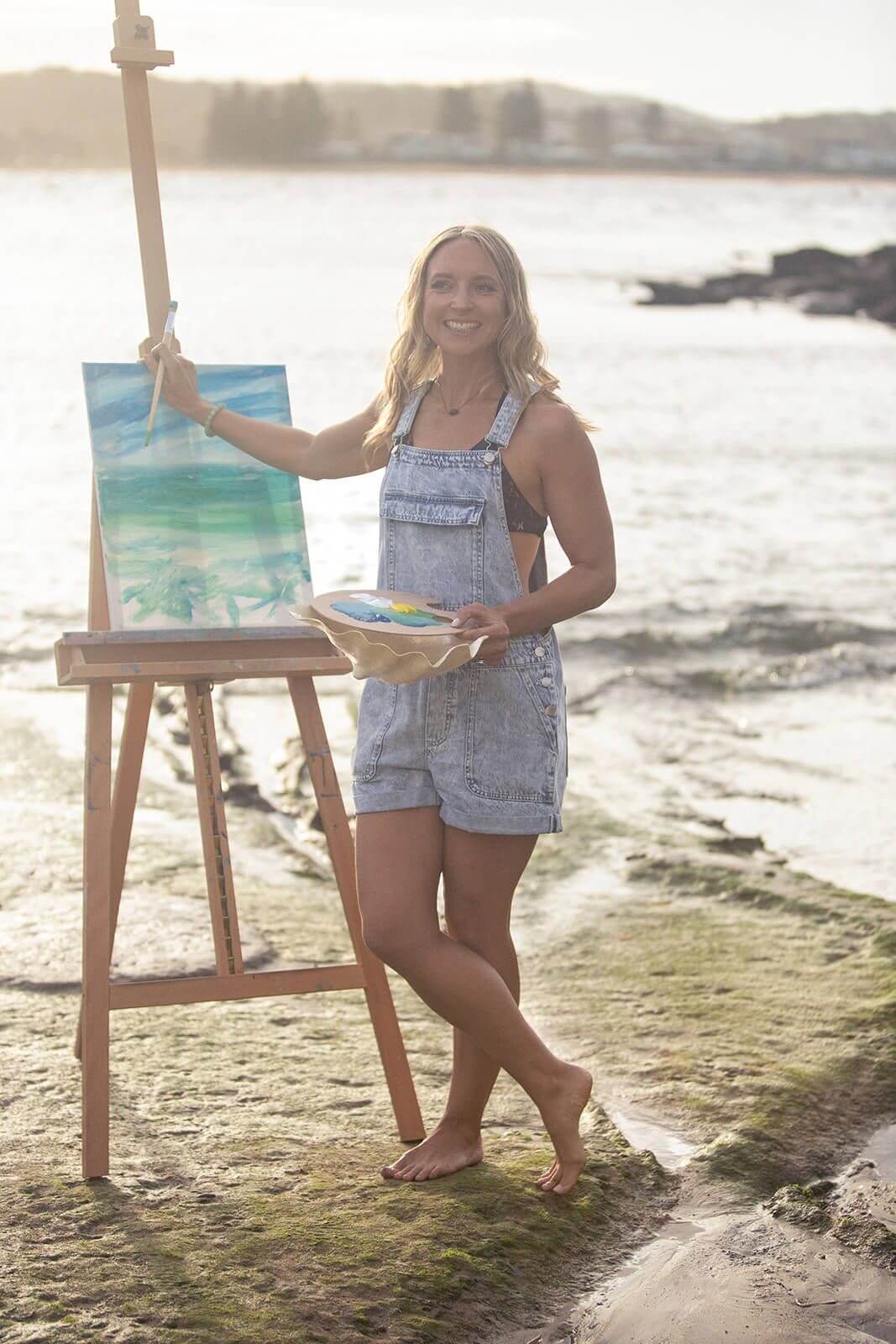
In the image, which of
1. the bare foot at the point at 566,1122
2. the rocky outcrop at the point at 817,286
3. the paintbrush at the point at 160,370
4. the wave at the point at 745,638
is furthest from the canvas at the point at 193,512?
the rocky outcrop at the point at 817,286

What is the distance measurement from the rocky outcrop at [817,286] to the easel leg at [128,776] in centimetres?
3935

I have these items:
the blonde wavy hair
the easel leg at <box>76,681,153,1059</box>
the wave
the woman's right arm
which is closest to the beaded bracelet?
the woman's right arm

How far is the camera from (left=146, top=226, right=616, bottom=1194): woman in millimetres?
2807

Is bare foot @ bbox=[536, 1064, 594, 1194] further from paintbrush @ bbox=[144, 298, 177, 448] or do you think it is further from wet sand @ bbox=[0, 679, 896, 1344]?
paintbrush @ bbox=[144, 298, 177, 448]

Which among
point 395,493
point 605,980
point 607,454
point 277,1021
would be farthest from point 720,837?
point 607,454

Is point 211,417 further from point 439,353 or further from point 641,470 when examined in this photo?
point 641,470

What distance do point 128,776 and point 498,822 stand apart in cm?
98

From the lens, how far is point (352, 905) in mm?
3240

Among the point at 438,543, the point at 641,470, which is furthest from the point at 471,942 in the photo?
the point at 641,470

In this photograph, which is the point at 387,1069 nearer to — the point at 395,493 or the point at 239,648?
the point at 239,648

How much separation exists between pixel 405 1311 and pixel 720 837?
300cm

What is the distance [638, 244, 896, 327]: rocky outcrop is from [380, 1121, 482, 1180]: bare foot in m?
39.7

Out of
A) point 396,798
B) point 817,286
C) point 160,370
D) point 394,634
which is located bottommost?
point 396,798

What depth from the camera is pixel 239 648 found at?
→ 3.35 metres
